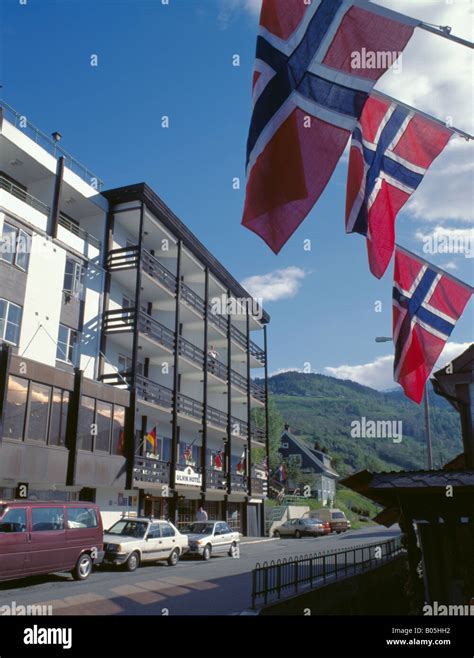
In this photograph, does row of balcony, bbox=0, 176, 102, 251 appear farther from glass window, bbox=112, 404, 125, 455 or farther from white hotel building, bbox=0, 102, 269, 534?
glass window, bbox=112, 404, 125, 455

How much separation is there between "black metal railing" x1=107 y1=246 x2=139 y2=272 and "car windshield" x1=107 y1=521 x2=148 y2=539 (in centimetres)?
1292

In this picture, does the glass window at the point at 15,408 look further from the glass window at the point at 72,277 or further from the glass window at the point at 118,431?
A: the glass window at the point at 72,277

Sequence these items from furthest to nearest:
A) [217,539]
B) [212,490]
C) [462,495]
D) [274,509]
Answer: [274,509] < [212,490] < [217,539] < [462,495]

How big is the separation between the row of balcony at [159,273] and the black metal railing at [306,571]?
17.2 m

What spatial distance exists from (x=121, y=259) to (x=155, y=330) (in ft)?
13.9

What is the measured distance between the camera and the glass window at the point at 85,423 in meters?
22.3

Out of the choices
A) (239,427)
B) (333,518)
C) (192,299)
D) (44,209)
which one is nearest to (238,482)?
(239,427)

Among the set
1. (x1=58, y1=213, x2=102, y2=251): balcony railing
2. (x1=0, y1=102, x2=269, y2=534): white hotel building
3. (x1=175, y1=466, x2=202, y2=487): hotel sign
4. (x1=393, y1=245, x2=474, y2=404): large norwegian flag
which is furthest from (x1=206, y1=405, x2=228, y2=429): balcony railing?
(x1=393, y1=245, x2=474, y2=404): large norwegian flag

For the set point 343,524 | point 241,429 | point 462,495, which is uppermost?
point 241,429

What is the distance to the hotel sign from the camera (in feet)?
97.9

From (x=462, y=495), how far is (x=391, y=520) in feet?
18.1

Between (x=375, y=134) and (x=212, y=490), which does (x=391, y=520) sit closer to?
(x=375, y=134)

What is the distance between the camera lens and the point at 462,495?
429 inches

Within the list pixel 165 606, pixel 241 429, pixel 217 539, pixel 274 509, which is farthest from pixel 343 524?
pixel 165 606
